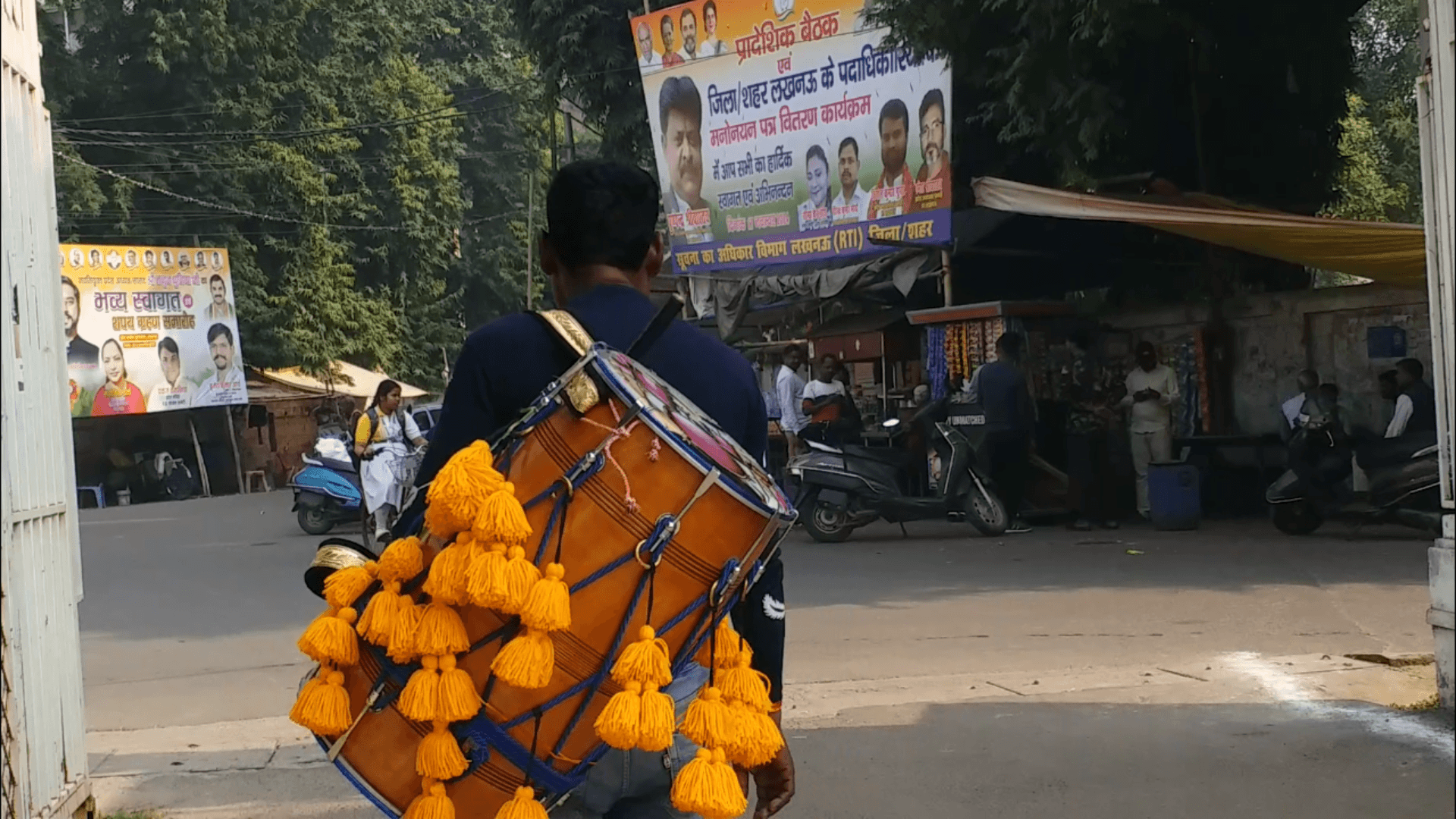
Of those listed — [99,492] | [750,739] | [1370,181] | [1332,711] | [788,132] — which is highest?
[788,132]

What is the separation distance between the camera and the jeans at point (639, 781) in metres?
2.19

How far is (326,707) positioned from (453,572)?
31 centimetres

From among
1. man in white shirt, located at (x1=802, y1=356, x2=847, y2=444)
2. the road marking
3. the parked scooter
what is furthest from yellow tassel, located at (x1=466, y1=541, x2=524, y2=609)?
the parked scooter

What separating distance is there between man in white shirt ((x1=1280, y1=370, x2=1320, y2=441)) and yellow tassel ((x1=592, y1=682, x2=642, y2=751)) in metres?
10.9

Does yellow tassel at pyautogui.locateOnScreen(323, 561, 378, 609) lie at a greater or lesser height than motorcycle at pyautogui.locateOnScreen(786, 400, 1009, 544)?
greater

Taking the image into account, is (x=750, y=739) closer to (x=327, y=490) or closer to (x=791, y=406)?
(x=791, y=406)

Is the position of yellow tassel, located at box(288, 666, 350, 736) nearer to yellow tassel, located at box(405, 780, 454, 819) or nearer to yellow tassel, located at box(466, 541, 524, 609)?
yellow tassel, located at box(405, 780, 454, 819)

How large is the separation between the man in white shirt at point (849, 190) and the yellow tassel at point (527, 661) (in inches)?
631

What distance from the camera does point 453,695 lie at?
200cm

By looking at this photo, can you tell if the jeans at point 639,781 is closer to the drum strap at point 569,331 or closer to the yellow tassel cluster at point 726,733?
the yellow tassel cluster at point 726,733

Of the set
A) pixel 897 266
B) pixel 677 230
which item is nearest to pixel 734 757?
pixel 897 266

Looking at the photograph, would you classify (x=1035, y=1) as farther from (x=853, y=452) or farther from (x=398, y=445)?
(x=398, y=445)

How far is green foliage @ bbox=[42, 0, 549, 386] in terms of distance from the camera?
32.4 metres

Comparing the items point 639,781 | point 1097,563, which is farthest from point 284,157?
point 639,781
